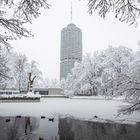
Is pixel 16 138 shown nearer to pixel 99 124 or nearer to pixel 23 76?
pixel 99 124

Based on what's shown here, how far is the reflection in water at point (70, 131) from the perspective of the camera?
7.54 m

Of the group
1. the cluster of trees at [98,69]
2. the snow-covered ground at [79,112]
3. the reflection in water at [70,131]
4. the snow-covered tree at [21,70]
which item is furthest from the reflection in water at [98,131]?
the snow-covered tree at [21,70]

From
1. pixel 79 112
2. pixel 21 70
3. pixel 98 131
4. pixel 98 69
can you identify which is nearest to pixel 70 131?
pixel 98 131

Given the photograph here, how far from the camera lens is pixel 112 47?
175 feet

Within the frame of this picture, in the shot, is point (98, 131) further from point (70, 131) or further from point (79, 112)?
point (79, 112)

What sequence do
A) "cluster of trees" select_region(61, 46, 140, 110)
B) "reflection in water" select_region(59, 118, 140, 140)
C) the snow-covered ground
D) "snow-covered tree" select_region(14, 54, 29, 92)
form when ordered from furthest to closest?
"snow-covered tree" select_region(14, 54, 29, 92) → "cluster of trees" select_region(61, 46, 140, 110) → the snow-covered ground → "reflection in water" select_region(59, 118, 140, 140)

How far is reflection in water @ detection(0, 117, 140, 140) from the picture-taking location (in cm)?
754

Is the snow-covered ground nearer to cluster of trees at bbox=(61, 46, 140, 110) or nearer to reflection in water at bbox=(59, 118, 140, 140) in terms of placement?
reflection in water at bbox=(59, 118, 140, 140)

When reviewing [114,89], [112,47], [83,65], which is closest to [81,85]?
[83,65]

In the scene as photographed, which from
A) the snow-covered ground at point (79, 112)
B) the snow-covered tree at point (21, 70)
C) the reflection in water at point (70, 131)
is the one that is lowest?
the reflection in water at point (70, 131)

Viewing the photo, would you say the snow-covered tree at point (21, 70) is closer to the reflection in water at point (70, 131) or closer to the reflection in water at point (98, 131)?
the reflection in water at point (70, 131)

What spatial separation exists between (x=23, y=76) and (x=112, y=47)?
69.5 feet

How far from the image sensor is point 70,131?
26.9ft

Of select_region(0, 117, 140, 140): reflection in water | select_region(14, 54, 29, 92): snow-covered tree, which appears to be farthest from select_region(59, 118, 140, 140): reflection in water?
select_region(14, 54, 29, 92): snow-covered tree
